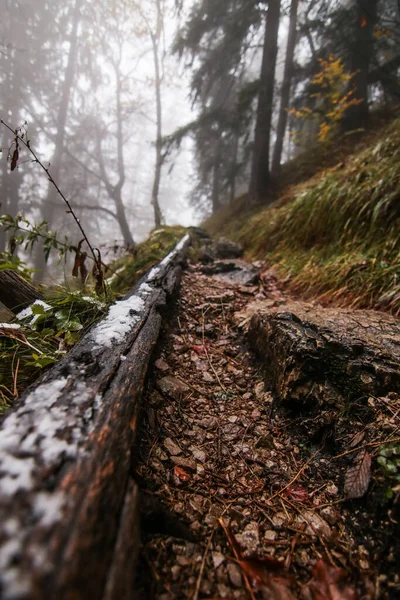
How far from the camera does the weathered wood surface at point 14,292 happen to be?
179 centimetres

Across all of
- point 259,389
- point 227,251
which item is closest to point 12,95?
point 227,251

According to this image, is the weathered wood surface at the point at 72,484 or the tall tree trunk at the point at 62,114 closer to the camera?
the weathered wood surface at the point at 72,484

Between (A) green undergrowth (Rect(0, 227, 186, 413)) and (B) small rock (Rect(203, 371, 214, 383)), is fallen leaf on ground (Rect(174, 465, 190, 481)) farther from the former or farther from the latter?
(A) green undergrowth (Rect(0, 227, 186, 413))

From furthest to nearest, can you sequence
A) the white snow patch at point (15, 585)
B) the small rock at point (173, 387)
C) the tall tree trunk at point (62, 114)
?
the tall tree trunk at point (62, 114) → the small rock at point (173, 387) → the white snow patch at point (15, 585)

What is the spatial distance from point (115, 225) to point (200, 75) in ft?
74.5

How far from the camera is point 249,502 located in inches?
40.7

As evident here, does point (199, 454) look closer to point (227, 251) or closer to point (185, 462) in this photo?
point (185, 462)

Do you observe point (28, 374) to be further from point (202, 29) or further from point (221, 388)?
point (202, 29)

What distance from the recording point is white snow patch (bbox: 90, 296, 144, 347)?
1.30 m

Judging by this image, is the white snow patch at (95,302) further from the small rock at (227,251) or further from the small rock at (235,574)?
the small rock at (227,251)

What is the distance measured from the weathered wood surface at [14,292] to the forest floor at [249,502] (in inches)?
42.3

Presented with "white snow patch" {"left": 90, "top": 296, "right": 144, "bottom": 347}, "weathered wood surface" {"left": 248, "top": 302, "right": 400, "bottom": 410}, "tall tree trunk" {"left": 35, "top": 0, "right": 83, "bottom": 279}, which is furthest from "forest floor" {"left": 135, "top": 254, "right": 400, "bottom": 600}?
"tall tree trunk" {"left": 35, "top": 0, "right": 83, "bottom": 279}

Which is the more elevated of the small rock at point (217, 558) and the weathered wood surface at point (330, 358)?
the weathered wood surface at point (330, 358)

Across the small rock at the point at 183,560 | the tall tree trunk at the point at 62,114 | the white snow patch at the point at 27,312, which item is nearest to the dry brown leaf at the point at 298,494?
the small rock at the point at 183,560
